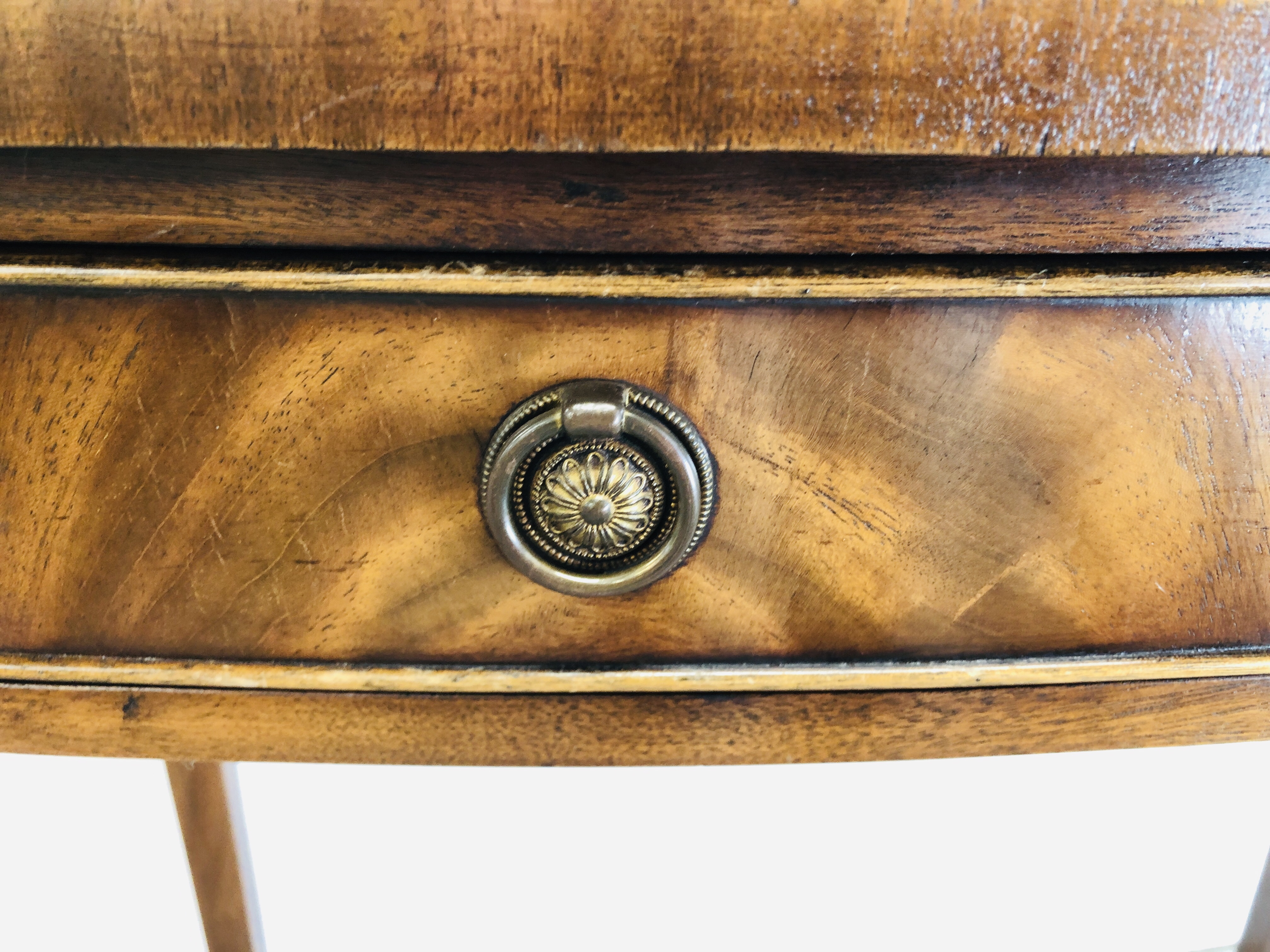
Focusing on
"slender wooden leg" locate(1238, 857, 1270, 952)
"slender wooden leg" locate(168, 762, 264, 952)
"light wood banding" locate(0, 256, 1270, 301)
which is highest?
"slender wooden leg" locate(168, 762, 264, 952)

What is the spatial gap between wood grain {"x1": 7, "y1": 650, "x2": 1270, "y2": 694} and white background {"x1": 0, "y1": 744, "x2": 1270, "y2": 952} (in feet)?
1.56

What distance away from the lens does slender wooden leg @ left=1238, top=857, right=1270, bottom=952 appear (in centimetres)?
69

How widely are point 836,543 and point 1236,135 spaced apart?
14 cm

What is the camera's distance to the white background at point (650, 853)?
74 cm

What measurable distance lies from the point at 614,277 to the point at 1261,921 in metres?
0.76

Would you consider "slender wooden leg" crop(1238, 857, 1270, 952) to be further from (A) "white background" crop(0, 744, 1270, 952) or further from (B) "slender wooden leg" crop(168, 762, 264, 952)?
(B) "slender wooden leg" crop(168, 762, 264, 952)

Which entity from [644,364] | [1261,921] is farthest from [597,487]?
[1261,921]

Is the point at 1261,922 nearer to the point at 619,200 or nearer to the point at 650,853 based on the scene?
the point at 650,853

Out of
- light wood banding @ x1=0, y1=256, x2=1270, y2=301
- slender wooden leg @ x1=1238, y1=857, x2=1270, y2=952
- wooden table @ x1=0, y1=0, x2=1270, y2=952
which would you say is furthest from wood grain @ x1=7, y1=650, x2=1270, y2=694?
slender wooden leg @ x1=1238, y1=857, x2=1270, y2=952

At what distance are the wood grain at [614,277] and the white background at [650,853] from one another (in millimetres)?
558

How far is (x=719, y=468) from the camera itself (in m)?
0.26

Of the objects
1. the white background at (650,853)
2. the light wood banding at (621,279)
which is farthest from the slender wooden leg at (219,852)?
the light wood banding at (621,279)

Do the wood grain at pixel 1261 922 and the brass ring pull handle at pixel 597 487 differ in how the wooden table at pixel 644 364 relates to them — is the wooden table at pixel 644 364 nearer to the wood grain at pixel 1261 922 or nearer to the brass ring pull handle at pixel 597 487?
the brass ring pull handle at pixel 597 487

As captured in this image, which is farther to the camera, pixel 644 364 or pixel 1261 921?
pixel 1261 921
